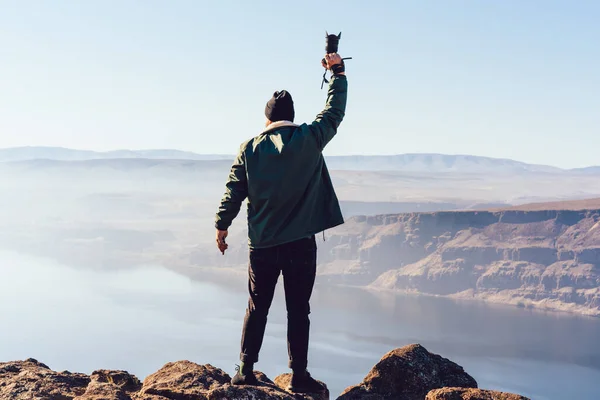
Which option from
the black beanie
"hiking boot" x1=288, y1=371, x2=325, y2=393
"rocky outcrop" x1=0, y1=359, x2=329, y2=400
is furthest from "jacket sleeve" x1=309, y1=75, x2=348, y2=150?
"rocky outcrop" x1=0, y1=359, x2=329, y2=400

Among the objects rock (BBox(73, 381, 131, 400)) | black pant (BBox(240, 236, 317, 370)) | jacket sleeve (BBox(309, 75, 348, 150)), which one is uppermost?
jacket sleeve (BBox(309, 75, 348, 150))

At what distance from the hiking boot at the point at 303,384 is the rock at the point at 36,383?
4.89 ft

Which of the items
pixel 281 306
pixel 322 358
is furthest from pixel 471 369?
pixel 281 306

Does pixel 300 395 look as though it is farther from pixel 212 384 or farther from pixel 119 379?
pixel 119 379

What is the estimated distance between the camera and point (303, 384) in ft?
17.5

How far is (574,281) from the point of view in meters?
188

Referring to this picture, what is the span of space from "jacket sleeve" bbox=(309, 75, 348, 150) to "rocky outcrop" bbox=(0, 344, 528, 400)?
1763mm

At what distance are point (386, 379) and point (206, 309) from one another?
193 metres

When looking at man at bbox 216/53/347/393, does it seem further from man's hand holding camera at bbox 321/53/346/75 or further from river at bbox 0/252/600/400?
river at bbox 0/252/600/400

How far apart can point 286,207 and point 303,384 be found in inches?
52.5

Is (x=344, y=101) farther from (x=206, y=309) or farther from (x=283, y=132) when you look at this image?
(x=206, y=309)

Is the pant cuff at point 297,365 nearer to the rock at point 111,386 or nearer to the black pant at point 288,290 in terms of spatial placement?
the black pant at point 288,290

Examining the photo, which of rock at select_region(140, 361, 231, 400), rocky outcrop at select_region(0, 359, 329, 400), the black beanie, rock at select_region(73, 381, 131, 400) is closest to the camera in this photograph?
rock at select_region(73, 381, 131, 400)

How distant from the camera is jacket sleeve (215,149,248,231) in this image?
17.1 feet
